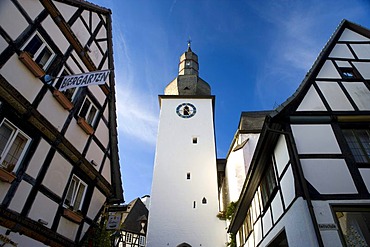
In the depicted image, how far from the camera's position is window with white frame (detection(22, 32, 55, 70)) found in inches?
250

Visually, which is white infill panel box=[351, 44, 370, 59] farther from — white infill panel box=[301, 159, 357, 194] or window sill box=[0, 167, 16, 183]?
window sill box=[0, 167, 16, 183]

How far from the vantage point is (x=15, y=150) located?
19.2ft

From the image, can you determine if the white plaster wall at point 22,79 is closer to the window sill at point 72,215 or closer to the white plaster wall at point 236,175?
the window sill at point 72,215

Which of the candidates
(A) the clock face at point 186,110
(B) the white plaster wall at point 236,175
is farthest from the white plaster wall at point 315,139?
(A) the clock face at point 186,110

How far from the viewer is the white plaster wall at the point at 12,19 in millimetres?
5527

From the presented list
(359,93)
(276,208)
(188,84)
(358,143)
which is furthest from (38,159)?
(188,84)

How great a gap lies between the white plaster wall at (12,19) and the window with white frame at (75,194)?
3.91 metres

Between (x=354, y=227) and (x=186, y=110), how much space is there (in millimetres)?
19585

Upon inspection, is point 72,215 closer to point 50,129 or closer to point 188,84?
point 50,129

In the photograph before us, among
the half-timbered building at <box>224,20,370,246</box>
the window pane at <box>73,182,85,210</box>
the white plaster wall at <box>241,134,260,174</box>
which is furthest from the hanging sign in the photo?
the white plaster wall at <box>241,134,260,174</box>

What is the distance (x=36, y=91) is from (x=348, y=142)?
771cm

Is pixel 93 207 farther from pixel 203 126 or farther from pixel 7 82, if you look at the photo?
pixel 203 126

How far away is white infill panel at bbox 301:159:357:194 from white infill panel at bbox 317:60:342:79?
3023mm

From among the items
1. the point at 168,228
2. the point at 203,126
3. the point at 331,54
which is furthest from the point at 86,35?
the point at 203,126
